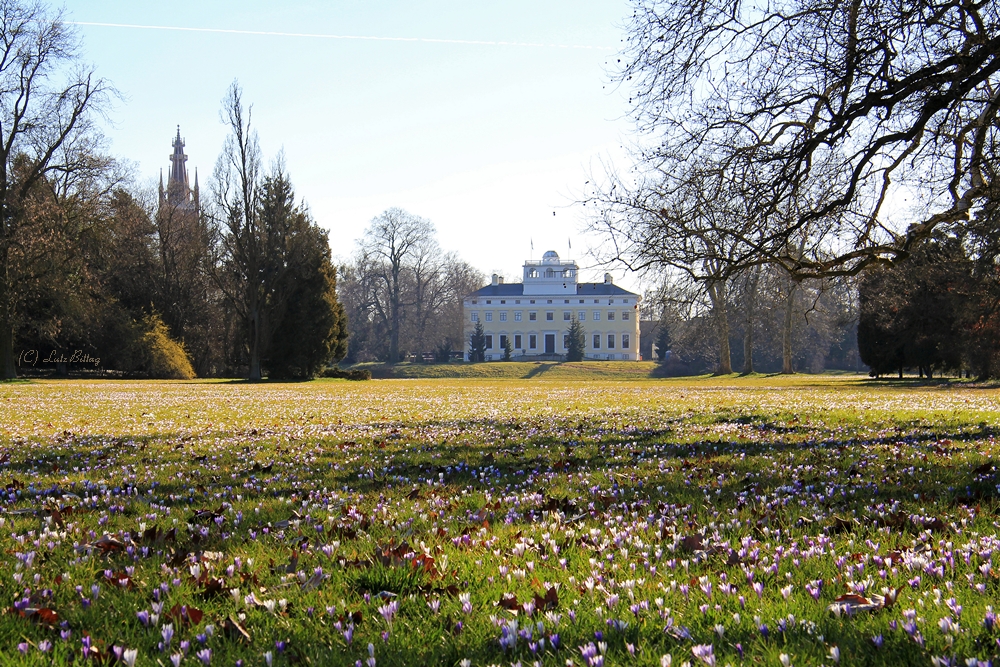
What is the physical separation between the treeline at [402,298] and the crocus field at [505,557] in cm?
7864

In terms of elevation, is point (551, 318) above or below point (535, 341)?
above

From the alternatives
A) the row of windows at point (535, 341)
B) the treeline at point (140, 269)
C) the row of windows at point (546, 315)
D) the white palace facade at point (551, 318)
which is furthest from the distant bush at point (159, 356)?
the row of windows at point (546, 315)

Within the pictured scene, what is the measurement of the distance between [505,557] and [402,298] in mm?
94424

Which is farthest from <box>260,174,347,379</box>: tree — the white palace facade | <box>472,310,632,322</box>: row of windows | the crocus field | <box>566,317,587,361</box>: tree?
<box>472,310,632,322</box>: row of windows

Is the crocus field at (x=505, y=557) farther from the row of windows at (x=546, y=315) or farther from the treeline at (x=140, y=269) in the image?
the row of windows at (x=546, y=315)

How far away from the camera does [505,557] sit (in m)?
3.72

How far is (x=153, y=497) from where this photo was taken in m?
5.68

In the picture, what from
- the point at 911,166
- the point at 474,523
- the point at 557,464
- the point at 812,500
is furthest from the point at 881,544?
the point at 911,166

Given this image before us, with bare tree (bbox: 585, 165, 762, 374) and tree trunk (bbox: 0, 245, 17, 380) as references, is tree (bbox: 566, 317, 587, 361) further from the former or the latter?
bare tree (bbox: 585, 165, 762, 374)

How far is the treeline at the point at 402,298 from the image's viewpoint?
86312mm

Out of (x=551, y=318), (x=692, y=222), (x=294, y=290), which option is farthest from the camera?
(x=551, y=318)

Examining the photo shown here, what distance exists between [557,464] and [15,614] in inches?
198

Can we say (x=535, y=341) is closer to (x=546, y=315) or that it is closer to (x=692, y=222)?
(x=546, y=315)

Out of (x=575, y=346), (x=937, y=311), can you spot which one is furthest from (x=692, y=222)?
(x=575, y=346)
